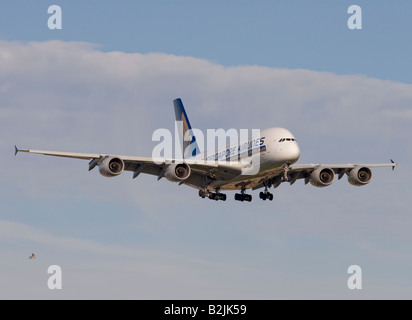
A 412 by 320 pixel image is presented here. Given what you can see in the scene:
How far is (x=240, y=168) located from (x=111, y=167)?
36.4 ft

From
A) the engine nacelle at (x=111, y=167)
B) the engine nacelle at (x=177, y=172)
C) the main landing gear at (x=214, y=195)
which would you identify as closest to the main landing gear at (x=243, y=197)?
the main landing gear at (x=214, y=195)

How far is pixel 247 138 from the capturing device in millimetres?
70438

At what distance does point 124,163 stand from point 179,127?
24.4 m

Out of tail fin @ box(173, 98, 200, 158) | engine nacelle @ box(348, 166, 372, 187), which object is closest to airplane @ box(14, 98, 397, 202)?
engine nacelle @ box(348, 166, 372, 187)

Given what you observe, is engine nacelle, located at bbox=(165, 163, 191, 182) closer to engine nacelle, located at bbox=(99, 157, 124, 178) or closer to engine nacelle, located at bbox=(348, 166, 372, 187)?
engine nacelle, located at bbox=(99, 157, 124, 178)

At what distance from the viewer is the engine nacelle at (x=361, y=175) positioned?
75.1m

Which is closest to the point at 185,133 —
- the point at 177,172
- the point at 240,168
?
the point at 177,172

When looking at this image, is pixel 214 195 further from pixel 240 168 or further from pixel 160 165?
pixel 160 165

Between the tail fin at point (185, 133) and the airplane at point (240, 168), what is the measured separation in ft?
24.6

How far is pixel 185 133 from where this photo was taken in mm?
91875

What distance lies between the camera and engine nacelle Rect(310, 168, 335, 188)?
241 ft
